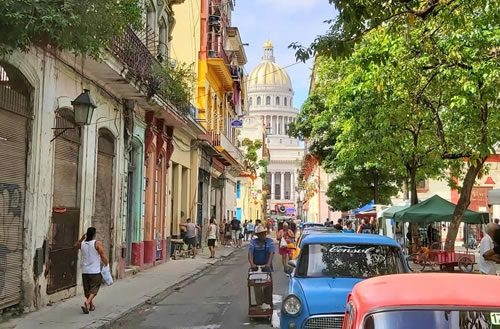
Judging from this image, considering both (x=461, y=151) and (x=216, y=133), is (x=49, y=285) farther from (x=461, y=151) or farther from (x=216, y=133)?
(x=216, y=133)

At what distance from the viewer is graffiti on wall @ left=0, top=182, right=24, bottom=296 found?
9.43m

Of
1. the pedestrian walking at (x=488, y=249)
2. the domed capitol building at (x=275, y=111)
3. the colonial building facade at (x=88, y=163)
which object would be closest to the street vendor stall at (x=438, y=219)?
the pedestrian walking at (x=488, y=249)

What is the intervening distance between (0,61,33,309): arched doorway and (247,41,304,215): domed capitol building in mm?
145217

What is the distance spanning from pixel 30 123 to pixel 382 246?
6.64 m

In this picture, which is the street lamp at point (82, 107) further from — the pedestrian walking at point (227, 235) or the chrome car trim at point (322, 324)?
the pedestrian walking at point (227, 235)

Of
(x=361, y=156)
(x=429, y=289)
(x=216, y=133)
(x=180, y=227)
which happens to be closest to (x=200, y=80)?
(x=216, y=133)

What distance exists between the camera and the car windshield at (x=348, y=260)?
290 inches

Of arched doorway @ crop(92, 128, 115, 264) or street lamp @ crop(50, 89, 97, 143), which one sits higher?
street lamp @ crop(50, 89, 97, 143)

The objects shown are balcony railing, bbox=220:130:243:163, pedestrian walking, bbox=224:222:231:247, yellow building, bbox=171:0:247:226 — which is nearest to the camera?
yellow building, bbox=171:0:247:226


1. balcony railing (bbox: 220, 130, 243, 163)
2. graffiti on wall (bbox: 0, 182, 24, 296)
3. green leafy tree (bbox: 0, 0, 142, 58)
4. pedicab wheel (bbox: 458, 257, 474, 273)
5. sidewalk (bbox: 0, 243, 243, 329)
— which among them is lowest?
sidewalk (bbox: 0, 243, 243, 329)

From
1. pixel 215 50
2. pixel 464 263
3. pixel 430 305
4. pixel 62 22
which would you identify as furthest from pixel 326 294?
pixel 215 50

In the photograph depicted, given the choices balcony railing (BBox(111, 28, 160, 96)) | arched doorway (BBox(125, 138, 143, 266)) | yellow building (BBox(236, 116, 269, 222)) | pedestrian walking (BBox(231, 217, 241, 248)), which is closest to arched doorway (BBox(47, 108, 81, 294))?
balcony railing (BBox(111, 28, 160, 96))

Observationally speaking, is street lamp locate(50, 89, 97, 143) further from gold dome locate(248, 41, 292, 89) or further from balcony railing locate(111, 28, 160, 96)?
gold dome locate(248, 41, 292, 89)

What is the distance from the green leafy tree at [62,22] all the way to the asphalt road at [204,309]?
15.4 ft
